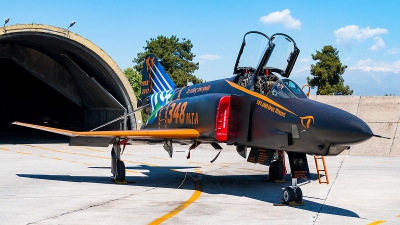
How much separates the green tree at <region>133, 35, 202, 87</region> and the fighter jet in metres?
53.0

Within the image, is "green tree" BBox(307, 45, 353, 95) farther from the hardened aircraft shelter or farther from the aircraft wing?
the aircraft wing

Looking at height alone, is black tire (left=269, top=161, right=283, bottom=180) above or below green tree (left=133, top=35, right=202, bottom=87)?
below

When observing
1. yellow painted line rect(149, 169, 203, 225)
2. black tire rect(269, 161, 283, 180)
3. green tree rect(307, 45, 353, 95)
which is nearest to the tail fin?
yellow painted line rect(149, 169, 203, 225)

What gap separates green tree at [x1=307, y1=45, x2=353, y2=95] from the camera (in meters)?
53.0

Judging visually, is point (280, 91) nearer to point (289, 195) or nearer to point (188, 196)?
point (289, 195)

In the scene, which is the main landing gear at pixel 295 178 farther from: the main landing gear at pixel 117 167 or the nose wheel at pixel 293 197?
the main landing gear at pixel 117 167

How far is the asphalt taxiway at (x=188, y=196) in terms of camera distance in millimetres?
8742

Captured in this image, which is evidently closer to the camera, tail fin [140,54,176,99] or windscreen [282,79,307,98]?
windscreen [282,79,307,98]

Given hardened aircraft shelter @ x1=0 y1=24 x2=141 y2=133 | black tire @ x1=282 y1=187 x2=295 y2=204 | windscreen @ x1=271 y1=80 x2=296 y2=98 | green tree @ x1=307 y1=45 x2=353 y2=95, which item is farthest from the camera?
green tree @ x1=307 y1=45 x2=353 y2=95

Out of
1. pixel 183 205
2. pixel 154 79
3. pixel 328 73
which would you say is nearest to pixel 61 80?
pixel 154 79

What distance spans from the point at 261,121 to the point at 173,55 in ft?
201

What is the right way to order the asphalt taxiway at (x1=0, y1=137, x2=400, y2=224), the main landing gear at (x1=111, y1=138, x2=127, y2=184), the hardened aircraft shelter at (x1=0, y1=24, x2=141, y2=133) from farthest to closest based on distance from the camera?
1. the hardened aircraft shelter at (x1=0, y1=24, x2=141, y2=133)
2. the main landing gear at (x1=111, y1=138, x2=127, y2=184)
3. the asphalt taxiway at (x1=0, y1=137, x2=400, y2=224)

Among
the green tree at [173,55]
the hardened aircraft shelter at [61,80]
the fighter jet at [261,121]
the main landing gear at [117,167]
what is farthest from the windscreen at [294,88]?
the green tree at [173,55]

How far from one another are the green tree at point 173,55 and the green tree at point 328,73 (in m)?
18.8
